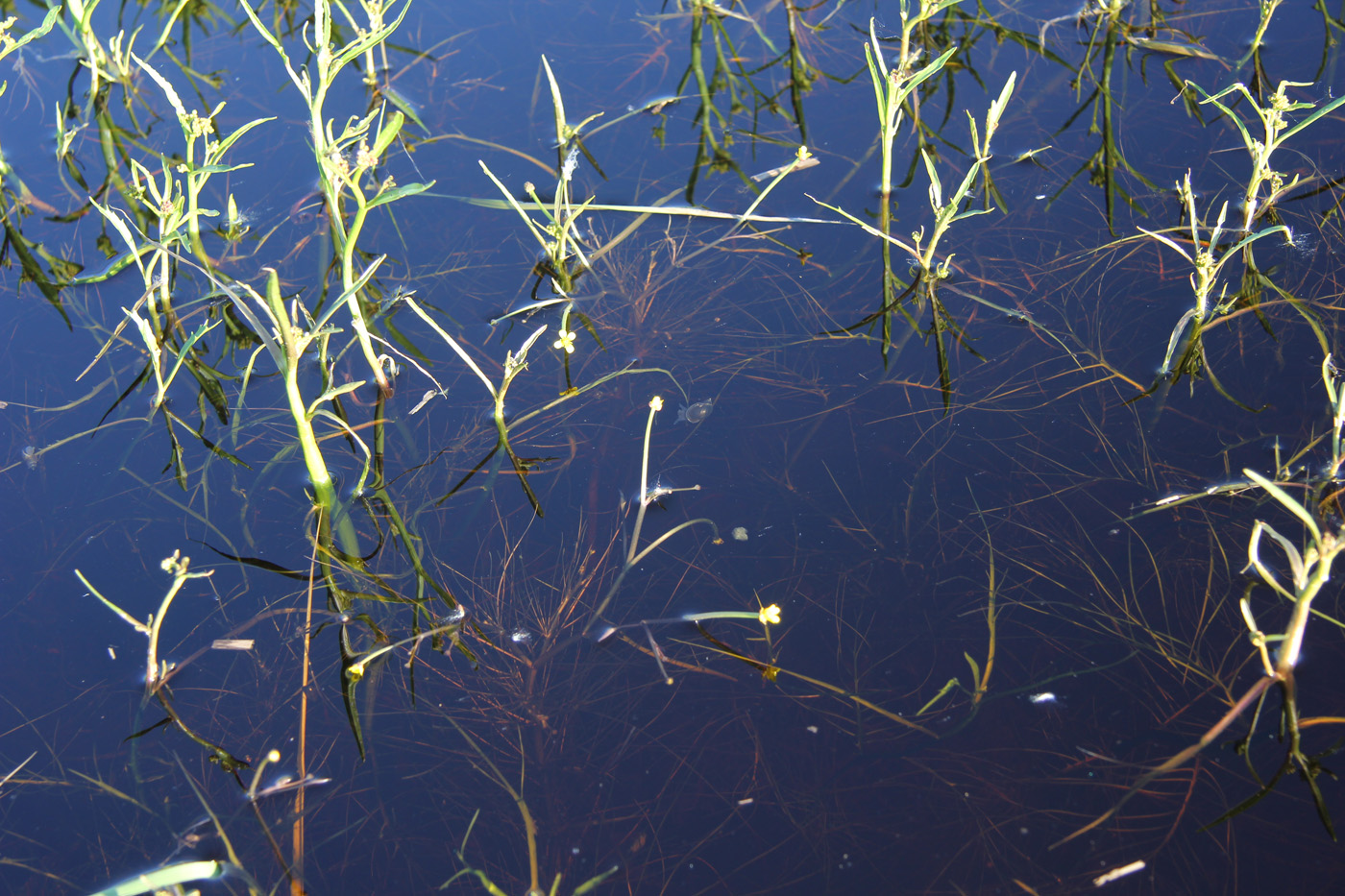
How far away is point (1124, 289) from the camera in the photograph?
1.99m

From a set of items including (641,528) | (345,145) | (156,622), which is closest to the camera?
(156,622)

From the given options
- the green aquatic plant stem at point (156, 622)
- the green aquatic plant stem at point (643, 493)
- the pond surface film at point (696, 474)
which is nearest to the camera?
the pond surface film at point (696, 474)

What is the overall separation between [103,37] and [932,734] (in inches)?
122

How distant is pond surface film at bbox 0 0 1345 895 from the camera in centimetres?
139

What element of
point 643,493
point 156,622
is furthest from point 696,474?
point 156,622

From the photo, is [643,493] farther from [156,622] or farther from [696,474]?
[156,622]

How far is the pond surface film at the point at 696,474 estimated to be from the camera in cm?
139

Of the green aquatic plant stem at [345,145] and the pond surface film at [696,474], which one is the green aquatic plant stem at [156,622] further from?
the green aquatic plant stem at [345,145]

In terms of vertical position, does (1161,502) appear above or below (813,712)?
above

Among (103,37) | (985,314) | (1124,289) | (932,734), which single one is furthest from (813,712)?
(103,37)

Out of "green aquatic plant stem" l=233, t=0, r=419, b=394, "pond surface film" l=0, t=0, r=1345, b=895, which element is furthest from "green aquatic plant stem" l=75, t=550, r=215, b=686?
"green aquatic plant stem" l=233, t=0, r=419, b=394

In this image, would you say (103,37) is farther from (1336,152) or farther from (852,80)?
(1336,152)

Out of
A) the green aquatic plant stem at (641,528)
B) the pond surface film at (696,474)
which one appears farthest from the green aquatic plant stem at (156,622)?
the green aquatic plant stem at (641,528)

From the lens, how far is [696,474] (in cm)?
179
